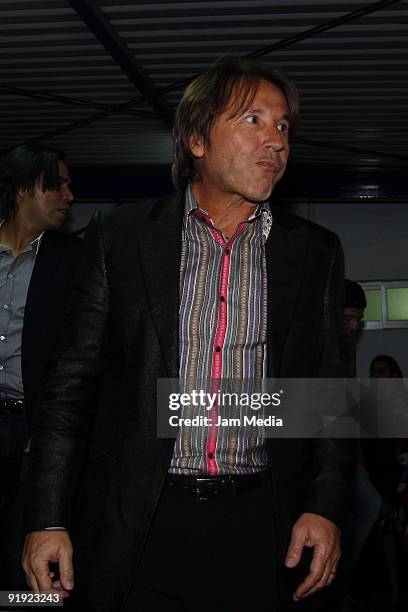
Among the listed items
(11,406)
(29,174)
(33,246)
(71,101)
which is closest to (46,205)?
(29,174)

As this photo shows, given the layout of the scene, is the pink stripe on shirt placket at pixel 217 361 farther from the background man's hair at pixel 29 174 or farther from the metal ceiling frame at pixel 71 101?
the metal ceiling frame at pixel 71 101

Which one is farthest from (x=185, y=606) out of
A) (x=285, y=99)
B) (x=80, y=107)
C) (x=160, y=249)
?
(x=80, y=107)

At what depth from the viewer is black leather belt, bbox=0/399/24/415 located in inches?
136

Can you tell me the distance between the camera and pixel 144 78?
24.5 ft

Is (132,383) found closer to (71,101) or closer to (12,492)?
(12,492)

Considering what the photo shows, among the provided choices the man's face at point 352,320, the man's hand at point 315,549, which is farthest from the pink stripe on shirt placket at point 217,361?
the man's face at point 352,320

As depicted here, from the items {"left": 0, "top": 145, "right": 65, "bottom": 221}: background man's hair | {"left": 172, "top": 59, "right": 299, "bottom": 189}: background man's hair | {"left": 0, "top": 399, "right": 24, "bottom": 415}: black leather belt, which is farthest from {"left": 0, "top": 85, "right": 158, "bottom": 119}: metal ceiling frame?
{"left": 172, "top": 59, "right": 299, "bottom": 189}: background man's hair

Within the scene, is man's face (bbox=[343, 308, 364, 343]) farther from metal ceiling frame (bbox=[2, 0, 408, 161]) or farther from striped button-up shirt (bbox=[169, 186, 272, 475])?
striped button-up shirt (bbox=[169, 186, 272, 475])

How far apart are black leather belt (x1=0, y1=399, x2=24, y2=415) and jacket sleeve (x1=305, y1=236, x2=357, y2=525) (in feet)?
5.47

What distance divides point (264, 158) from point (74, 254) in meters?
1.65

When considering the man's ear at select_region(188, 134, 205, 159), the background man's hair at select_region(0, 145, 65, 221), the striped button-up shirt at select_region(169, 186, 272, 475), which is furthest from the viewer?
the background man's hair at select_region(0, 145, 65, 221)

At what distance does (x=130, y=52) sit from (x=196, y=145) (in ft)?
16.4

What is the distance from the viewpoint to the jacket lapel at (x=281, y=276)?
6.77ft

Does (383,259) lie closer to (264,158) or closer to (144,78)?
(144,78)
